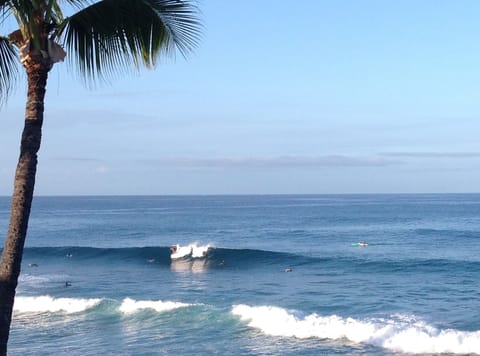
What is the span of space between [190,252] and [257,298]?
19603mm

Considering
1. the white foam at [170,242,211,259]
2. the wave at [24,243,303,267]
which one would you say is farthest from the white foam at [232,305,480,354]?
the white foam at [170,242,211,259]

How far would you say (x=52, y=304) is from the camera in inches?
1072

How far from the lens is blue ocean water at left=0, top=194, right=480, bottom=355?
20.6 metres

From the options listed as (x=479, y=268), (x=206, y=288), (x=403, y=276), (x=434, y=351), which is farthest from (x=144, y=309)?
(x=479, y=268)

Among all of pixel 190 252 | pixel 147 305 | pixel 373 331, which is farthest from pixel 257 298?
pixel 190 252

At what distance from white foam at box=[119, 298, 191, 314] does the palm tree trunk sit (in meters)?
21.3

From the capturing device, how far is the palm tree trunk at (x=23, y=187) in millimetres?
5090

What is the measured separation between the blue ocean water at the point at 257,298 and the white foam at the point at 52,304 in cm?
8

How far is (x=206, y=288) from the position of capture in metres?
32.7

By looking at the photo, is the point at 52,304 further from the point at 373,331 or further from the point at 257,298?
the point at 373,331

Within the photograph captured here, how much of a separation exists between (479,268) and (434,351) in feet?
62.2

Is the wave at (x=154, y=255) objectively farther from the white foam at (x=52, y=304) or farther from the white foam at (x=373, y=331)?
the white foam at (x=373, y=331)

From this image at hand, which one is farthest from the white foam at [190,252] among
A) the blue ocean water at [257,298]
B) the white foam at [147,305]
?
the white foam at [147,305]

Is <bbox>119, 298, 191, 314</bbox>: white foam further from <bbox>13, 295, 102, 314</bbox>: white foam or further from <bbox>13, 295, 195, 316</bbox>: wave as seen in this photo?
<bbox>13, 295, 102, 314</bbox>: white foam
